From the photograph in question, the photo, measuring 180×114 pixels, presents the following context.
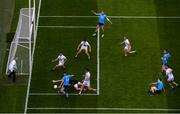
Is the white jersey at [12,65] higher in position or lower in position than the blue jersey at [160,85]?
higher

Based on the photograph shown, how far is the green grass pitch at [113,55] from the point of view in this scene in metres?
40.7

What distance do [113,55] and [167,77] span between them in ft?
13.7

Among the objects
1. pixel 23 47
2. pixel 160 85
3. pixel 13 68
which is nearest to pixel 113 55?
pixel 160 85

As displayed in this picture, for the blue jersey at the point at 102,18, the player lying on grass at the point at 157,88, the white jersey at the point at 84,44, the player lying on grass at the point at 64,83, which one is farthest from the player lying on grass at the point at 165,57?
the player lying on grass at the point at 64,83

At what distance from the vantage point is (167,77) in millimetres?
42406

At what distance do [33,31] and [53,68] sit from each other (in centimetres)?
345

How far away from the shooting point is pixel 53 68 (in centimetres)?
4322

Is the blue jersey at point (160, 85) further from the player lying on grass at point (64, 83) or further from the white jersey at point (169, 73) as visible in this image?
the player lying on grass at point (64, 83)

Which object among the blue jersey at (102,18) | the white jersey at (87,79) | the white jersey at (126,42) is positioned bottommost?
the white jersey at (87,79)

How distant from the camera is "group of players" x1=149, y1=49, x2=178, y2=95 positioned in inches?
1615

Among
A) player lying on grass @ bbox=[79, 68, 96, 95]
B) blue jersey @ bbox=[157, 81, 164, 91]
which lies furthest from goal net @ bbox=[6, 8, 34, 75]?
blue jersey @ bbox=[157, 81, 164, 91]

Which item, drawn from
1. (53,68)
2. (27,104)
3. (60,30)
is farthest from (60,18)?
(27,104)

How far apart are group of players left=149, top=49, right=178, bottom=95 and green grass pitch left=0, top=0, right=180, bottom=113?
348 millimetres

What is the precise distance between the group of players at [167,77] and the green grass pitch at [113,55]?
1.14ft
